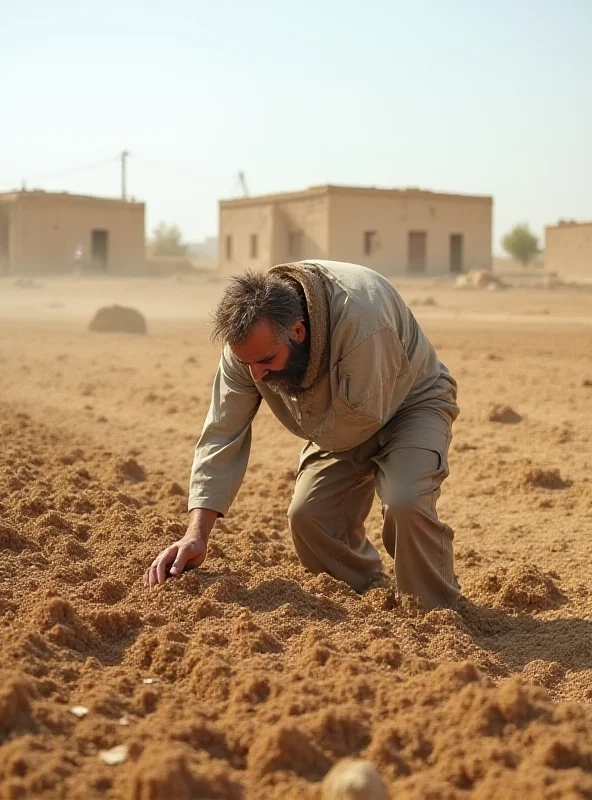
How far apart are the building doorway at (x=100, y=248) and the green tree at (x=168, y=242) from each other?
1372 cm

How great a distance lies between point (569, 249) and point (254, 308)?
87.7 ft

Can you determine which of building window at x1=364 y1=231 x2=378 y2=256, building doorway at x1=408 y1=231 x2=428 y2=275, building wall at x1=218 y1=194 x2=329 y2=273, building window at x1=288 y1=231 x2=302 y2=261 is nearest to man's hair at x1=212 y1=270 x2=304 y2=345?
building wall at x1=218 y1=194 x2=329 y2=273

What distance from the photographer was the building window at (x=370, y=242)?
24938mm

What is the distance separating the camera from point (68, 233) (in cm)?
2844

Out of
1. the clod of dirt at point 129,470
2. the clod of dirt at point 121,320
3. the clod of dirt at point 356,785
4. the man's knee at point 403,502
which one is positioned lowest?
the clod of dirt at point 129,470

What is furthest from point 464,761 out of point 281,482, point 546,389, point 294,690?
point 546,389

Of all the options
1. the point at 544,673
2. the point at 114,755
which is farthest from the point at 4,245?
the point at 114,755

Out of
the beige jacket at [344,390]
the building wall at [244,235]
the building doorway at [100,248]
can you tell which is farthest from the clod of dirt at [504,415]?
the building doorway at [100,248]

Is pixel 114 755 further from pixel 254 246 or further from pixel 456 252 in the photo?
pixel 456 252

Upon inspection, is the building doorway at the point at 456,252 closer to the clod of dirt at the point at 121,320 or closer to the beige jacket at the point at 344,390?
the clod of dirt at the point at 121,320

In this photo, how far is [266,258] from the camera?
2642 cm

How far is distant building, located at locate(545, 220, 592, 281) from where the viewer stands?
27.7m

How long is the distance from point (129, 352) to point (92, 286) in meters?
13.5

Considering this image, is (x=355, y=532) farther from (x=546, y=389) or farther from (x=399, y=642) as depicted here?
(x=546, y=389)
